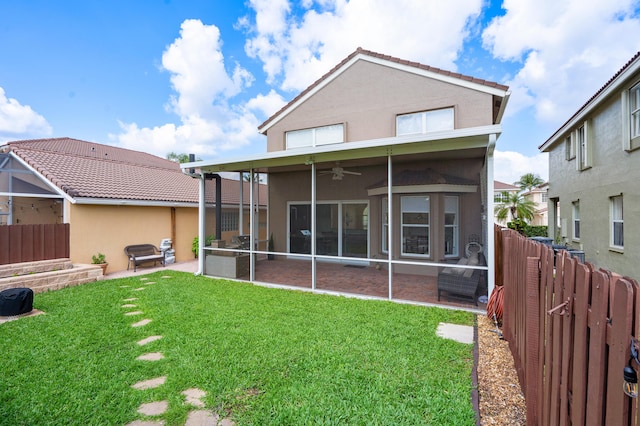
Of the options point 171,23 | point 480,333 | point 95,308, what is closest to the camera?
Result: point 480,333

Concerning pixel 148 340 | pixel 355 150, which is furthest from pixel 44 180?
pixel 355 150

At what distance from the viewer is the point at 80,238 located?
31.7 feet

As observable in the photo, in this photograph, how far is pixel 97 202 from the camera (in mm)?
9938

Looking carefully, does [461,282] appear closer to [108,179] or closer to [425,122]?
[425,122]

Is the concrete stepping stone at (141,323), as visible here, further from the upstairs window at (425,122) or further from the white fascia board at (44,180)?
the upstairs window at (425,122)

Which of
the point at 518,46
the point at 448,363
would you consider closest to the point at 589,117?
the point at 518,46

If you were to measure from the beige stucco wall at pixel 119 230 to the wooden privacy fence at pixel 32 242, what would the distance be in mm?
283

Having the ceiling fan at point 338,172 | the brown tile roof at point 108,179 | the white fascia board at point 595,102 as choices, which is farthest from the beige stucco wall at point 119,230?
the white fascia board at point 595,102

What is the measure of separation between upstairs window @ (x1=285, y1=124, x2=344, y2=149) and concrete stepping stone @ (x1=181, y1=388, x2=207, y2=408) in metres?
9.18

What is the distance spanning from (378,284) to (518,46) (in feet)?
38.2

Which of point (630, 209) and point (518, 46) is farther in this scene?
point (518, 46)

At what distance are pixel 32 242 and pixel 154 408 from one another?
876cm

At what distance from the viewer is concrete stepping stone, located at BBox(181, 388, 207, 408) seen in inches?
124

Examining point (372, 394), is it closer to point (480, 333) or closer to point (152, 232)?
point (480, 333)
